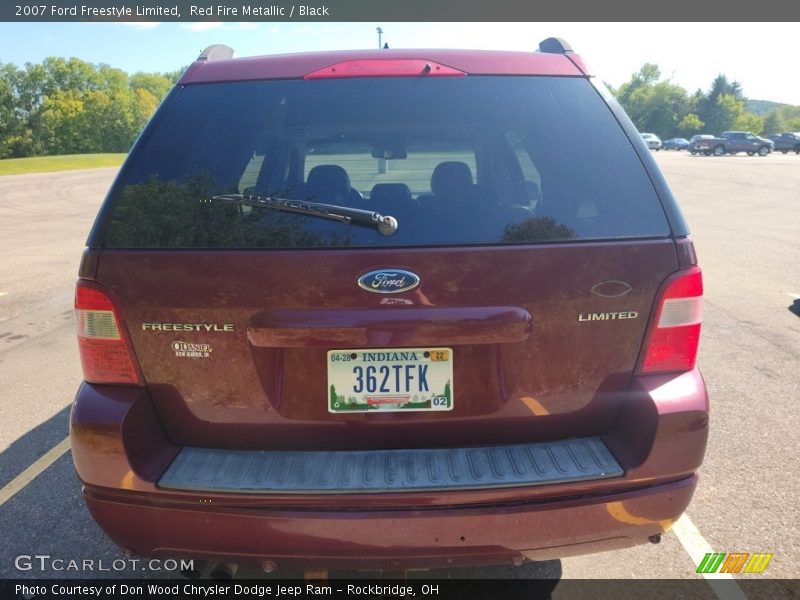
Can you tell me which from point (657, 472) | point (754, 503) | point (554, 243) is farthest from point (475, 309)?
point (754, 503)

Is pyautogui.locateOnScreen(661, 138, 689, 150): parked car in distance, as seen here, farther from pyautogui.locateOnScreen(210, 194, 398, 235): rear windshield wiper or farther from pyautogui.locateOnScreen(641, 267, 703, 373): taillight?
pyautogui.locateOnScreen(210, 194, 398, 235): rear windshield wiper

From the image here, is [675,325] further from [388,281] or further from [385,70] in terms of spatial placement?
[385,70]

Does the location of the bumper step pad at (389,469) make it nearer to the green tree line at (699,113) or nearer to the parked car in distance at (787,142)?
the parked car in distance at (787,142)

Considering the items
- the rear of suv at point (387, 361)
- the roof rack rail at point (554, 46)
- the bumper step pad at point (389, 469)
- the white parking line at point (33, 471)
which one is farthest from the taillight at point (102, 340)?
the roof rack rail at point (554, 46)

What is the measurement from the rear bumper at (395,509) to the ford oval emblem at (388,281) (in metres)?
0.62

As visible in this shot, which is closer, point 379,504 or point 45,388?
point 379,504

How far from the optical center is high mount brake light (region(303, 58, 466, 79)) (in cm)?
228

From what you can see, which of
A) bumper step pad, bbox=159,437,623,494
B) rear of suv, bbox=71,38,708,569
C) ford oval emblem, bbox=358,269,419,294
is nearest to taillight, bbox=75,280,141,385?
rear of suv, bbox=71,38,708,569

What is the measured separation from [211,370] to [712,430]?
3.22m

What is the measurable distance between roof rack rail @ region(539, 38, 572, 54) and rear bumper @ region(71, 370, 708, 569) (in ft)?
4.60

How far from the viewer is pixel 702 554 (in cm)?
274

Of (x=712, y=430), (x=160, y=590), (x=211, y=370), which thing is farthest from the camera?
(x=712, y=430)

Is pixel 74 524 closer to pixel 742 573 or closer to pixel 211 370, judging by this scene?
pixel 211 370

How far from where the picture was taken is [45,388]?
15.5 feet
